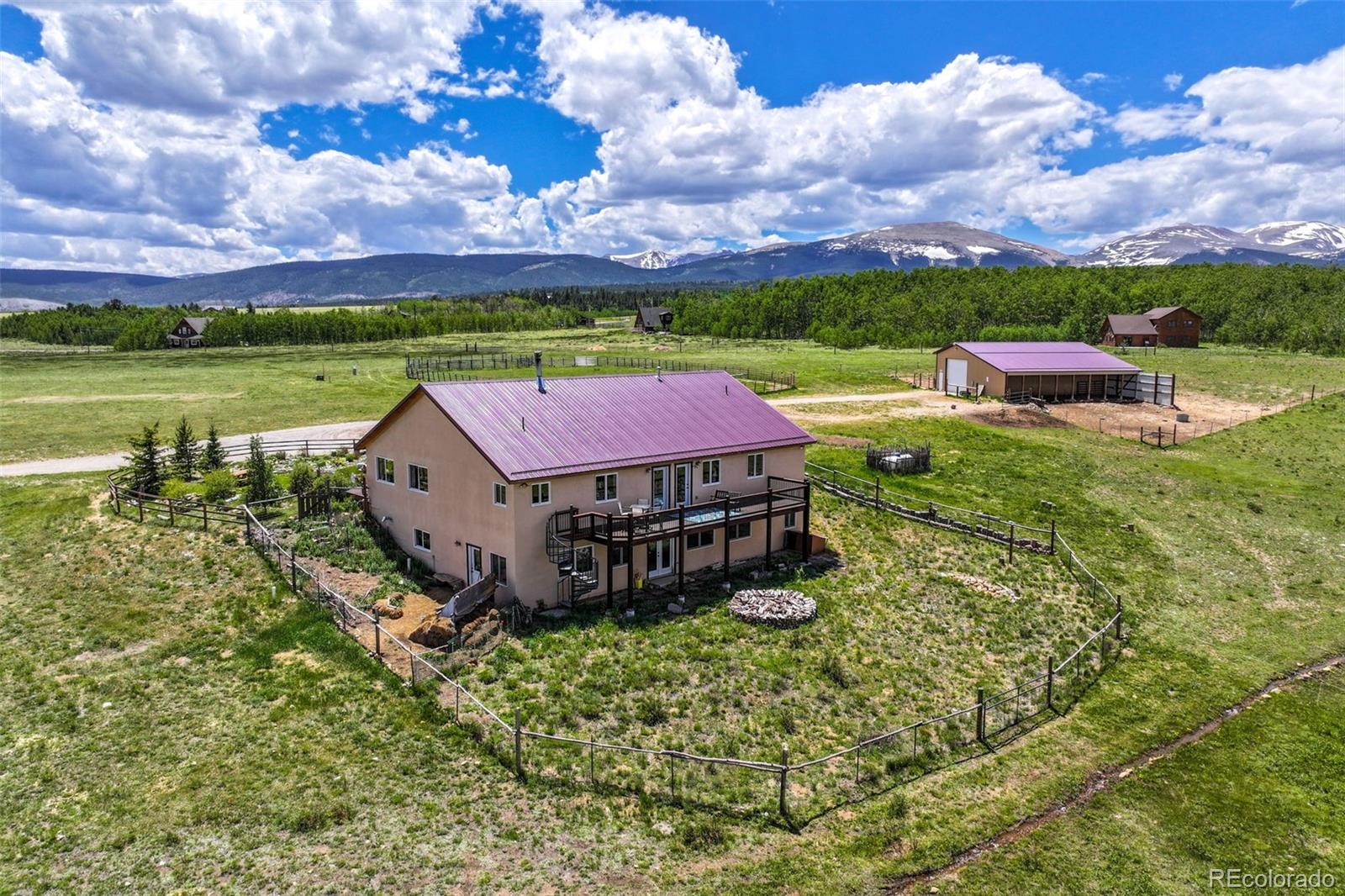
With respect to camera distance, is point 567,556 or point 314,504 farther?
point 314,504

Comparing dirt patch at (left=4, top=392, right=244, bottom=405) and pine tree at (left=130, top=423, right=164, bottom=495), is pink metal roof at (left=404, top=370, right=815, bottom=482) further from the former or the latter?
dirt patch at (left=4, top=392, right=244, bottom=405)

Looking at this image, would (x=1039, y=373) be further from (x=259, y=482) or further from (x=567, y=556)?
(x=259, y=482)

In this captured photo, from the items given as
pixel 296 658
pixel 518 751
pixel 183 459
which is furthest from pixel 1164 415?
pixel 183 459

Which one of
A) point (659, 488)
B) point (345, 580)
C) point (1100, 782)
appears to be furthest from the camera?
point (659, 488)

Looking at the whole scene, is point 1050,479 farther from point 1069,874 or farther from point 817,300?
point 817,300

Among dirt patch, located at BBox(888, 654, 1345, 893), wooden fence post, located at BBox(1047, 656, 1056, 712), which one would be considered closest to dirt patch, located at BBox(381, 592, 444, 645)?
dirt patch, located at BBox(888, 654, 1345, 893)

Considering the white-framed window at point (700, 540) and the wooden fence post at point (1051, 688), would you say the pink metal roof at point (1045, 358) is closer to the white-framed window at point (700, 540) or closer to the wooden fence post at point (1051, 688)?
the white-framed window at point (700, 540)

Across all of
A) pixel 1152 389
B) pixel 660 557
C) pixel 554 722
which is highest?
pixel 1152 389

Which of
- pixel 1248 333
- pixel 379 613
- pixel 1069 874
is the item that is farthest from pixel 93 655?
pixel 1248 333
